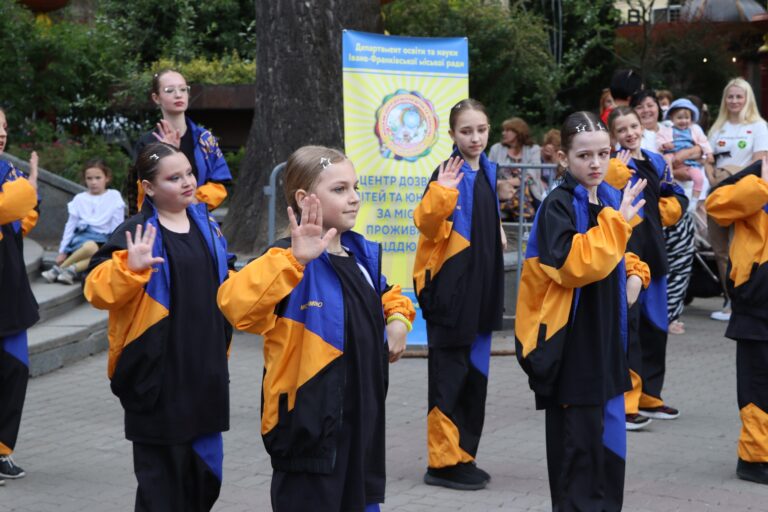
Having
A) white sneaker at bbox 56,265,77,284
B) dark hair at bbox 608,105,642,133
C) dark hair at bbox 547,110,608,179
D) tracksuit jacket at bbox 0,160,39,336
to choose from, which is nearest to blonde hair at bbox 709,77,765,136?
dark hair at bbox 608,105,642,133

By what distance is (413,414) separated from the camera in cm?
789

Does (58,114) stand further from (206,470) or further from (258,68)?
(206,470)

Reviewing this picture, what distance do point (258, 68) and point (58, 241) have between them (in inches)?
113

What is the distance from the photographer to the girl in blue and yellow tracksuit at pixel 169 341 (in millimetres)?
4734

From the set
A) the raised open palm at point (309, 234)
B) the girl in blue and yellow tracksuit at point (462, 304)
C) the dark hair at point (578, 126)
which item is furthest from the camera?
the girl in blue and yellow tracksuit at point (462, 304)

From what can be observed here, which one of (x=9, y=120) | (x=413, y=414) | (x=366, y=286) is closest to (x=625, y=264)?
(x=366, y=286)

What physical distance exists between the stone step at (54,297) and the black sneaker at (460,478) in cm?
453

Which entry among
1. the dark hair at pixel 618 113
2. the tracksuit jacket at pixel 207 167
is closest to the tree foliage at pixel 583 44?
the dark hair at pixel 618 113

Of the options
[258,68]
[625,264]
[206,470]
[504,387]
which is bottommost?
[504,387]

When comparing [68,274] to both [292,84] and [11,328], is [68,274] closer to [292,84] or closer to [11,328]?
[292,84]

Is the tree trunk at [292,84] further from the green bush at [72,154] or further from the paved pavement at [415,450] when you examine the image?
the green bush at [72,154]

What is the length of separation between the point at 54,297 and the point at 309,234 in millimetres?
6376

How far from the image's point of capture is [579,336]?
5043mm

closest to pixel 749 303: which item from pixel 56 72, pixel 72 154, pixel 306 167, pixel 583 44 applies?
pixel 306 167
